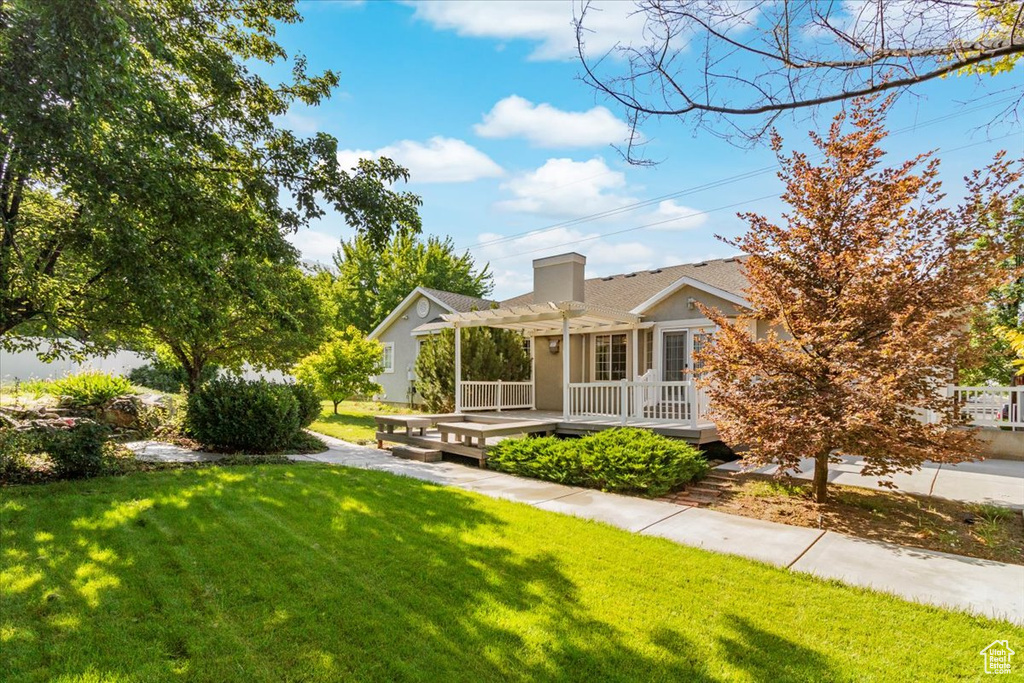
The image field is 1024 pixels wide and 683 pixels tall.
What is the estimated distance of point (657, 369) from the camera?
12703mm

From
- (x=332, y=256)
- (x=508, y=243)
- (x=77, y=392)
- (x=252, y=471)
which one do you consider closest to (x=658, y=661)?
(x=252, y=471)

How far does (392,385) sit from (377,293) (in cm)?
1315

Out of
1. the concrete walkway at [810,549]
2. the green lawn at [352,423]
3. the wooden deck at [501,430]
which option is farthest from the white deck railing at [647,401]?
the green lawn at [352,423]

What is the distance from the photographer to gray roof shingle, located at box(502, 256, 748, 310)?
13.1 m

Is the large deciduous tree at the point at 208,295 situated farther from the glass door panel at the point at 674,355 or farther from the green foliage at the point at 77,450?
the glass door panel at the point at 674,355

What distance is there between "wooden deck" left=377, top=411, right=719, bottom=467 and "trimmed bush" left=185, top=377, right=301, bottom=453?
2.23 meters

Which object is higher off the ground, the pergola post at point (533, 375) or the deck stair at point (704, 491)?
the pergola post at point (533, 375)

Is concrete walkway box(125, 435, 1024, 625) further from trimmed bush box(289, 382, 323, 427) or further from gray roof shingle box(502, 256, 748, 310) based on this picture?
gray roof shingle box(502, 256, 748, 310)

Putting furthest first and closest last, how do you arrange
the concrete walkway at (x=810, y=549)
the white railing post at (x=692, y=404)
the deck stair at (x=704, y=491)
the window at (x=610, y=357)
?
the window at (x=610, y=357), the white railing post at (x=692, y=404), the deck stair at (x=704, y=491), the concrete walkway at (x=810, y=549)

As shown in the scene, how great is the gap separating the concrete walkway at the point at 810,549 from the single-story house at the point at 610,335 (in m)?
3.23

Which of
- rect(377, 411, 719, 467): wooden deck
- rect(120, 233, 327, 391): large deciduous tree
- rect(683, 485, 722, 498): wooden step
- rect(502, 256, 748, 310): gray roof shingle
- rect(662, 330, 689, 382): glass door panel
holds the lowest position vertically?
rect(683, 485, 722, 498): wooden step

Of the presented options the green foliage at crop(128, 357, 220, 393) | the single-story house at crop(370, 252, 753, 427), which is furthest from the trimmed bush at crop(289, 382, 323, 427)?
the green foliage at crop(128, 357, 220, 393)

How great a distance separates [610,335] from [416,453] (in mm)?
6517

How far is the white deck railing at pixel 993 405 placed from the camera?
966cm
